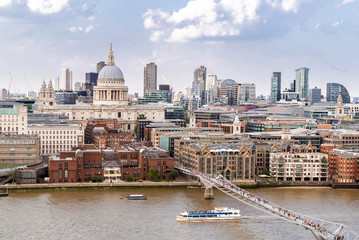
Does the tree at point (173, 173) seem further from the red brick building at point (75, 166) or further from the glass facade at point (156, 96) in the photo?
the glass facade at point (156, 96)

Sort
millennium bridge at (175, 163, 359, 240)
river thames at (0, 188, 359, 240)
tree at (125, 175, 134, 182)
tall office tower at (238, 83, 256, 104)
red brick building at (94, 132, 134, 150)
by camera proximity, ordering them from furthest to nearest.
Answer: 1. tall office tower at (238, 83, 256, 104)
2. red brick building at (94, 132, 134, 150)
3. tree at (125, 175, 134, 182)
4. river thames at (0, 188, 359, 240)
5. millennium bridge at (175, 163, 359, 240)

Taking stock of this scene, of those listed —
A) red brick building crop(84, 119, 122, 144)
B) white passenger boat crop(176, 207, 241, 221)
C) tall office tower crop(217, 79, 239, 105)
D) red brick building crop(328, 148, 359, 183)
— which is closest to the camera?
white passenger boat crop(176, 207, 241, 221)

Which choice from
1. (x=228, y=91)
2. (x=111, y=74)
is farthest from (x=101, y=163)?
(x=228, y=91)

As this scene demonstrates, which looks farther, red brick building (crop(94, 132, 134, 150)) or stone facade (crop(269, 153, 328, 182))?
red brick building (crop(94, 132, 134, 150))

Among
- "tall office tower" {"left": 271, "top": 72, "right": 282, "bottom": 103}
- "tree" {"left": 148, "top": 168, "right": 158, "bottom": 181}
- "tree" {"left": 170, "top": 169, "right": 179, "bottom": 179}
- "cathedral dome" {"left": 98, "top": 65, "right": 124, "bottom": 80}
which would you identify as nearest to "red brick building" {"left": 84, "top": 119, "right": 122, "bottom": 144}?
"cathedral dome" {"left": 98, "top": 65, "right": 124, "bottom": 80}

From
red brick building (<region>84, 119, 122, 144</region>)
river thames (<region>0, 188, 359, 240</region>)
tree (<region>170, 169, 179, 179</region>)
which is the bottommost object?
river thames (<region>0, 188, 359, 240</region>)

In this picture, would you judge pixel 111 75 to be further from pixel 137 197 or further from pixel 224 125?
pixel 137 197

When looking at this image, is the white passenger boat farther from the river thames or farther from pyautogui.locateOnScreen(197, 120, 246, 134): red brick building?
pyautogui.locateOnScreen(197, 120, 246, 134): red brick building
